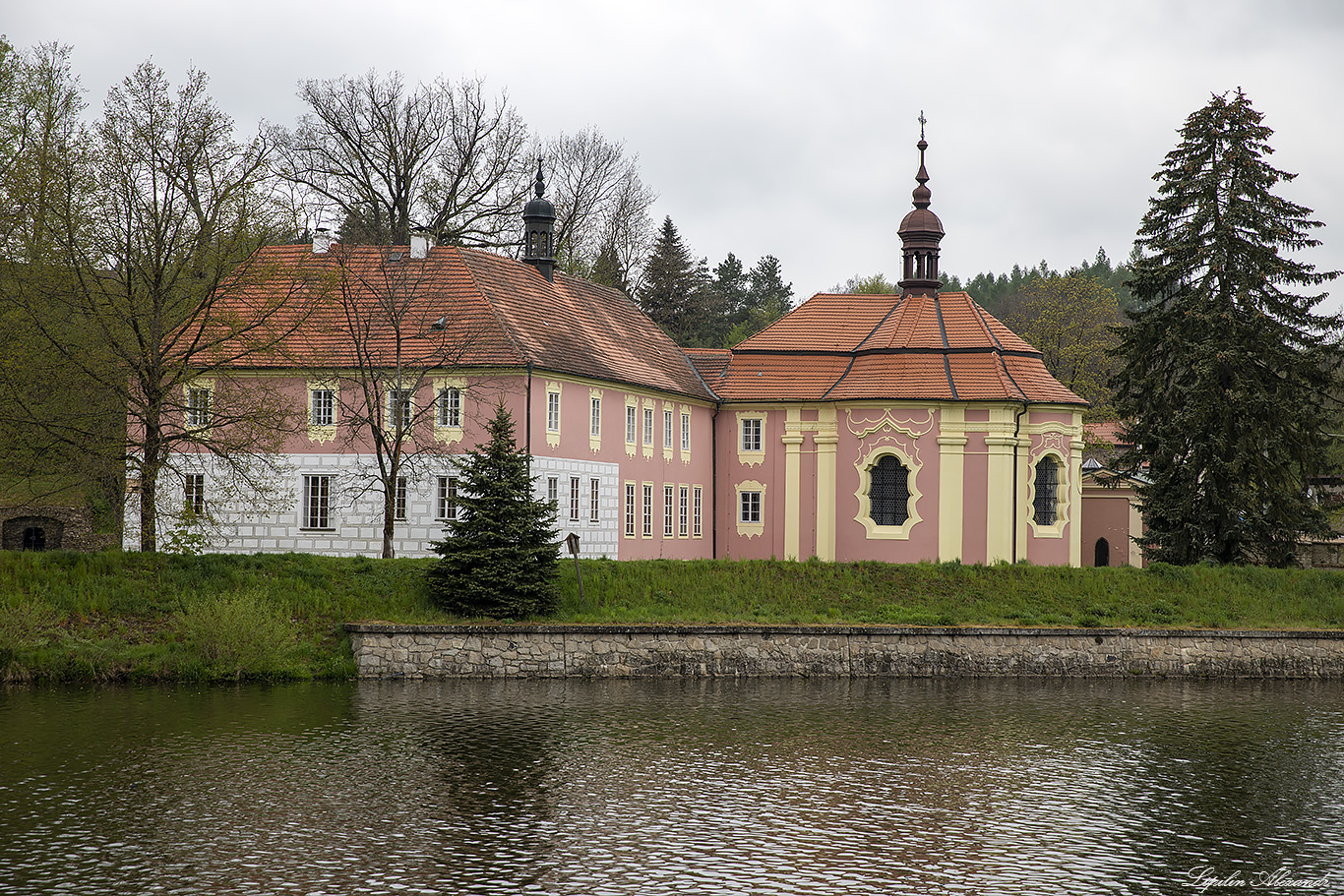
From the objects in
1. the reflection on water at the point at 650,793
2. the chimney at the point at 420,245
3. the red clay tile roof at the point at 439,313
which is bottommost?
the reflection on water at the point at 650,793

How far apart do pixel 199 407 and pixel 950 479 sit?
72.6 ft

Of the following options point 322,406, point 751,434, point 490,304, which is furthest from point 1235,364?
point 322,406

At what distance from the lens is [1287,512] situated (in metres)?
36.8

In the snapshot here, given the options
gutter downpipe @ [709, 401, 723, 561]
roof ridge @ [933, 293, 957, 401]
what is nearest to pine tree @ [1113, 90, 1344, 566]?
roof ridge @ [933, 293, 957, 401]

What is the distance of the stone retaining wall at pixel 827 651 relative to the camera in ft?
90.8

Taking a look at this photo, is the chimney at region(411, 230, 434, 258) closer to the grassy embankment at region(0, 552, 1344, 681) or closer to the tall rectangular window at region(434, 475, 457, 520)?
the tall rectangular window at region(434, 475, 457, 520)

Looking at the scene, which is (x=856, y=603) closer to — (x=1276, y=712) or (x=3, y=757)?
(x=1276, y=712)

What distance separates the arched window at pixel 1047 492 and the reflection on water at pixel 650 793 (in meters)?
16.3

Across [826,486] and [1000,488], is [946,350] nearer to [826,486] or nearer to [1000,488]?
[1000,488]

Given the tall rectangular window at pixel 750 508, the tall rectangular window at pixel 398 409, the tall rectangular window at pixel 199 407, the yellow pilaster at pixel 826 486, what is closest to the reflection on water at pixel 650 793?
the tall rectangular window at pixel 199 407

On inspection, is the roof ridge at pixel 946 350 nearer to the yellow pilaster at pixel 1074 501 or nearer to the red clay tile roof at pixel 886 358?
the red clay tile roof at pixel 886 358

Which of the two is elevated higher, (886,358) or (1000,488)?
(886,358)

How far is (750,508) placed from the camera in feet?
148

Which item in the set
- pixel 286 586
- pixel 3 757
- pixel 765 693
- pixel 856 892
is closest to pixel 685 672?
pixel 765 693
